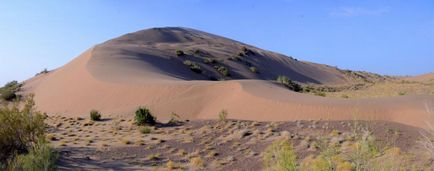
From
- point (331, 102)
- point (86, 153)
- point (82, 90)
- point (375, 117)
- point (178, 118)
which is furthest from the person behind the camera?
point (82, 90)

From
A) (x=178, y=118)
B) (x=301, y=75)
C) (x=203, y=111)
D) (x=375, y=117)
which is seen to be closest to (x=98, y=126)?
(x=178, y=118)

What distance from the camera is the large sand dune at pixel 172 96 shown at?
1778cm

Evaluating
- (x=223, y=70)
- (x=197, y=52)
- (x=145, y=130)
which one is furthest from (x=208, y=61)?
(x=145, y=130)

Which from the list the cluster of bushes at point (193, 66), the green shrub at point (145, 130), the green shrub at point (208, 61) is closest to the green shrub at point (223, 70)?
the green shrub at point (208, 61)

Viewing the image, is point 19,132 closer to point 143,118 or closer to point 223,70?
point 143,118

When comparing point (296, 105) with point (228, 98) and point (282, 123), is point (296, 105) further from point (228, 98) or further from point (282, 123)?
point (228, 98)

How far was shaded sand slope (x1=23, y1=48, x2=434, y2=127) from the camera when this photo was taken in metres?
17.5

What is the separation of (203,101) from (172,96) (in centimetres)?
182

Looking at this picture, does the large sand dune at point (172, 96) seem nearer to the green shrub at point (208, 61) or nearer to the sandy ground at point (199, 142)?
the green shrub at point (208, 61)

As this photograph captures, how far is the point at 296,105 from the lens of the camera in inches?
745

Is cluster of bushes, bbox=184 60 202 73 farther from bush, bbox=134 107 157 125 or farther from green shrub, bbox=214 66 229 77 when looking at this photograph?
bush, bbox=134 107 157 125

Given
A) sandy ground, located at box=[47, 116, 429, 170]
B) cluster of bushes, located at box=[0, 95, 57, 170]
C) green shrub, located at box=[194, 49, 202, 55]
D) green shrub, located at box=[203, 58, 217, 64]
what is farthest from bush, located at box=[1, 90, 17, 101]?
green shrub, located at box=[194, 49, 202, 55]

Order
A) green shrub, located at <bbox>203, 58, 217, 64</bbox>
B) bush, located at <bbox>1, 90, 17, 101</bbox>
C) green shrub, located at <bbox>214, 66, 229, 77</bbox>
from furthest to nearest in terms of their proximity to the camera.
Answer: green shrub, located at <bbox>203, 58, 217, 64</bbox> < green shrub, located at <bbox>214, 66, 229, 77</bbox> < bush, located at <bbox>1, 90, 17, 101</bbox>

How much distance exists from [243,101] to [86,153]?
892cm
